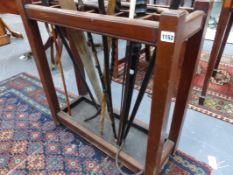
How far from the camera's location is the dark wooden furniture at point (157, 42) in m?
0.63

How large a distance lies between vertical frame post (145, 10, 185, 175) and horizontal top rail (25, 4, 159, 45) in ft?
0.13

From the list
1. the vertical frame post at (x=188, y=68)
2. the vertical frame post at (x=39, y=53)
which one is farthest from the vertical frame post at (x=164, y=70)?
the vertical frame post at (x=39, y=53)

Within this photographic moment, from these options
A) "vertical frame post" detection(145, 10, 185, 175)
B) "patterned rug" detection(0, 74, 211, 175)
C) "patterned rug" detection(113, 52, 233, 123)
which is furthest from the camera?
"patterned rug" detection(113, 52, 233, 123)

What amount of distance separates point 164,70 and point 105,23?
0.90ft

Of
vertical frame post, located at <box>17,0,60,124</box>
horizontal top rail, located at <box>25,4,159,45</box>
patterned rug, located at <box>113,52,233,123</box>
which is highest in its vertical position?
horizontal top rail, located at <box>25,4,159,45</box>

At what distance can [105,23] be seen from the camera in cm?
73

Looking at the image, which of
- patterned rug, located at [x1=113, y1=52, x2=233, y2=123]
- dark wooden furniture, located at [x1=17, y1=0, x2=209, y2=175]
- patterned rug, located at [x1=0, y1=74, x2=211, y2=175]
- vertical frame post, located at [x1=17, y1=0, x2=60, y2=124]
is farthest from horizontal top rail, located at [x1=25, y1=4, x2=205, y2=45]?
patterned rug, located at [x1=113, y1=52, x2=233, y2=123]

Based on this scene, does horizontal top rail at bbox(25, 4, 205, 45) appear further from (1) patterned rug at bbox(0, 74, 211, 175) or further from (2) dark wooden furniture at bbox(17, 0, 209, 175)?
(1) patterned rug at bbox(0, 74, 211, 175)

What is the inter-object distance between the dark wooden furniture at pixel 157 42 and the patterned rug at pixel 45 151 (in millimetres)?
97

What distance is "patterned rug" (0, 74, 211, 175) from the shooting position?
1179 mm

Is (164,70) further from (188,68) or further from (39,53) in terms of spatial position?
(39,53)

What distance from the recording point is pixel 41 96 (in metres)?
1.83

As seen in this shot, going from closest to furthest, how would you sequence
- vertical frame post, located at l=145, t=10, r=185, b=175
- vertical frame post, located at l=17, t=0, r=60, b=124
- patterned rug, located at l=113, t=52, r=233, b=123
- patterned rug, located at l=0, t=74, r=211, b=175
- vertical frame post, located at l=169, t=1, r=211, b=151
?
vertical frame post, located at l=145, t=10, r=185, b=175
vertical frame post, located at l=169, t=1, r=211, b=151
vertical frame post, located at l=17, t=0, r=60, b=124
patterned rug, located at l=0, t=74, r=211, b=175
patterned rug, located at l=113, t=52, r=233, b=123

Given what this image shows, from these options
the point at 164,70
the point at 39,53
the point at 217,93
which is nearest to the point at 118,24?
the point at 164,70
